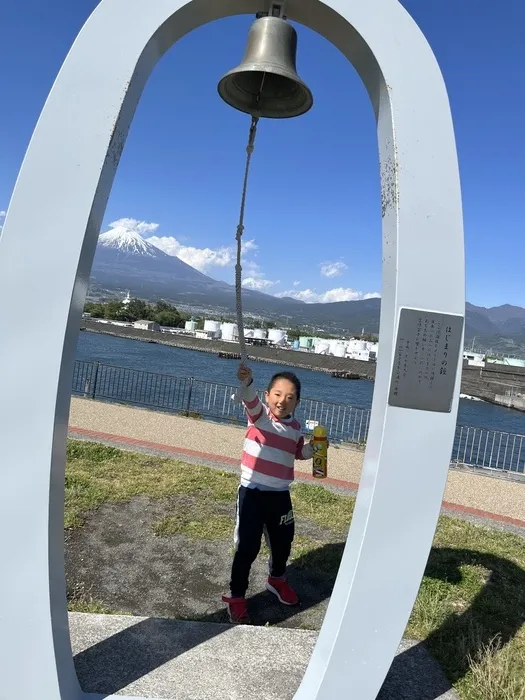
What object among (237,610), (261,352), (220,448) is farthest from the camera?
(261,352)

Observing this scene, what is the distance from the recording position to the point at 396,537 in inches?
96.3

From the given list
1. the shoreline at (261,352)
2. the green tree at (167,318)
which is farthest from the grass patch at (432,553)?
the green tree at (167,318)

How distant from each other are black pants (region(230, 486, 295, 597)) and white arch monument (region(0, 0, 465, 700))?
3.91 ft

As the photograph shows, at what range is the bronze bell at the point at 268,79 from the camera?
8.58 ft

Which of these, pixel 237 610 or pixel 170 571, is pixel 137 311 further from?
pixel 237 610

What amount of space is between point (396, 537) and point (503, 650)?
5.87ft

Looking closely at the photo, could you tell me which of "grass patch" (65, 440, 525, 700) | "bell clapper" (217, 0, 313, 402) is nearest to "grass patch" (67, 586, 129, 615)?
"grass patch" (65, 440, 525, 700)

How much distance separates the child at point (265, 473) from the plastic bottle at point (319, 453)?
0.06m

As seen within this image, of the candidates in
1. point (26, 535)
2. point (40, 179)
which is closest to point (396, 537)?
point (26, 535)

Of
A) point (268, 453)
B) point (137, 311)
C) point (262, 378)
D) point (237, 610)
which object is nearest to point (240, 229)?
point (268, 453)

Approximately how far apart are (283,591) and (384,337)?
8.15ft

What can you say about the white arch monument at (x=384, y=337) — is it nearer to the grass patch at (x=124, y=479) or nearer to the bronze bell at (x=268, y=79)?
the bronze bell at (x=268, y=79)

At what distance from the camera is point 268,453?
3.68m

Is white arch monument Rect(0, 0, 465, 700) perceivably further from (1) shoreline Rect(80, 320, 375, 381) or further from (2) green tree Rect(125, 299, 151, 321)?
(2) green tree Rect(125, 299, 151, 321)
